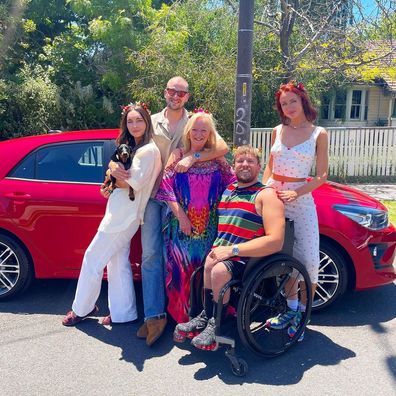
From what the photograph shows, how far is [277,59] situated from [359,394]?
974 cm

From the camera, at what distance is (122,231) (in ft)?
12.0

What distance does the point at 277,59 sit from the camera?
11422mm

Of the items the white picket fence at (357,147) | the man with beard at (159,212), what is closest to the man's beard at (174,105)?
the man with beard at (159,212)

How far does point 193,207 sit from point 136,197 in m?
0.45

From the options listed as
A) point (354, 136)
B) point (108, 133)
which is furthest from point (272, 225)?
point (354, 136)

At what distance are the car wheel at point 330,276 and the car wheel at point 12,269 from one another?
2.53 meters

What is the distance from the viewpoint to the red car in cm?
388

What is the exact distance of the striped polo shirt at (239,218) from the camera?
3.24m

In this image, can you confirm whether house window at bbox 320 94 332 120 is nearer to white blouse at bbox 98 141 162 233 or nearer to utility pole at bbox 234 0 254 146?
utility pole at bbox 234 0 254 146

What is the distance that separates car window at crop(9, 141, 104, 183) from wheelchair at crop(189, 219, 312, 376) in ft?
4.69

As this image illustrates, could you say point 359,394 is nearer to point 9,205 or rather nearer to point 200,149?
point 200,149

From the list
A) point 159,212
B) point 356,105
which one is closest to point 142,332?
point 159,212

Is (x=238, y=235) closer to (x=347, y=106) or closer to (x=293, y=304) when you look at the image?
(x=293, y=304)

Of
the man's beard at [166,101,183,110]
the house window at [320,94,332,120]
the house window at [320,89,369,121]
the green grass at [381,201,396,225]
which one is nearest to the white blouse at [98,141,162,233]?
the man's beard at [166,101,183,110]
